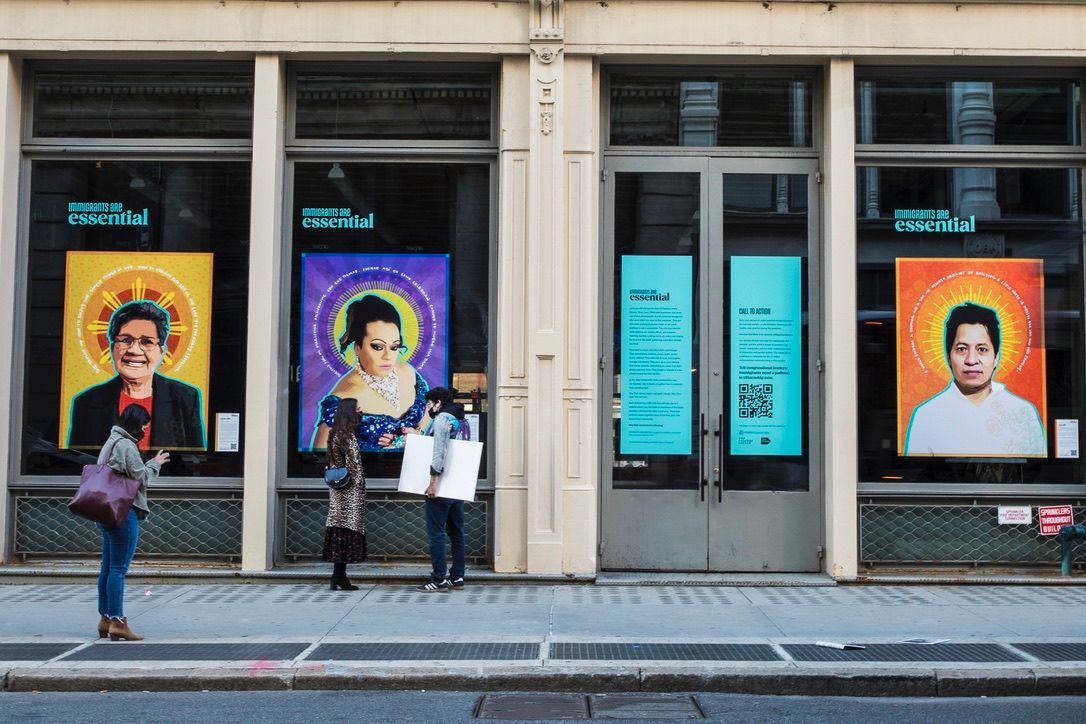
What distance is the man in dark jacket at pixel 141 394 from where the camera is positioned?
11.2 meters

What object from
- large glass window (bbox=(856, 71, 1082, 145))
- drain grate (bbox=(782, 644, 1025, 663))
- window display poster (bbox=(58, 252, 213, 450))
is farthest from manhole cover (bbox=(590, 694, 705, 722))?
large glass window (bbox=(856, 71, 1082, 145))

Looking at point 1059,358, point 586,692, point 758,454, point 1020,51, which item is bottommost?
point 586,692

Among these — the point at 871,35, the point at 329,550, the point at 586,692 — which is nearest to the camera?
the point at 586,692

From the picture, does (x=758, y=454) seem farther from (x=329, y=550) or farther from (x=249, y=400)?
(x=249, y=400)

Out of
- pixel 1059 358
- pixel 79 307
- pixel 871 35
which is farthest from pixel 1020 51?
pixel 79 307

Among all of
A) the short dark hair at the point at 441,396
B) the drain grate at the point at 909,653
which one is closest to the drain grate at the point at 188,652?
the short dark hair at the point at 441,396

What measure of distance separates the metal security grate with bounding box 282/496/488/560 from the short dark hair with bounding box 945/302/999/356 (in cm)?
478

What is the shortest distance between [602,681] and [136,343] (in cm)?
631

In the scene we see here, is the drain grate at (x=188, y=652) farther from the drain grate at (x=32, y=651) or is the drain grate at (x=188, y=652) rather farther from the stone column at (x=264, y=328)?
the stone column at (x=264, y=328)

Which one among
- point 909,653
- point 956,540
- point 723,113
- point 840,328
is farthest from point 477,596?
point 723,113

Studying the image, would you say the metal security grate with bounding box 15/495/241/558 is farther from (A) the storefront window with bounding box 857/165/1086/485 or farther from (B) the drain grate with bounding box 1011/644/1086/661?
(B) the drain grate with bounding box 1011/644/1086/661

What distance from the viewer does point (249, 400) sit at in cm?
1096

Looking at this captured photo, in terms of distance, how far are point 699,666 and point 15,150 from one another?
829 centimetres

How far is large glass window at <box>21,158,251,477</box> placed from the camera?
36.9 feet
